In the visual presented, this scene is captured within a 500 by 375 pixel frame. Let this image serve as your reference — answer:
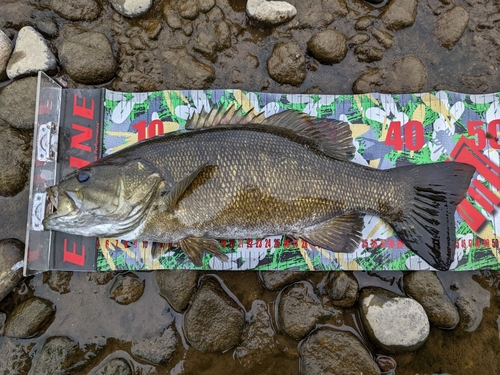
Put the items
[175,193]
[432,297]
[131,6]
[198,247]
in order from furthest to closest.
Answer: [131,6] < [432,297] < [198,247] < [175,193]

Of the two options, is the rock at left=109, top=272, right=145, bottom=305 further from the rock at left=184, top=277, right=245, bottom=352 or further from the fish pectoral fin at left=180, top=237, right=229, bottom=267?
the fish pectoral fin at left=180, top=237, right=229, bottom=267

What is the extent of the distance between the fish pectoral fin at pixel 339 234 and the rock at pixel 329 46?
174cm

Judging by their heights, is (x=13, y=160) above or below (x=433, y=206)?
above

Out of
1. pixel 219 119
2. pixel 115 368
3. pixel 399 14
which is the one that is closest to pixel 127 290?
pixel 115 368

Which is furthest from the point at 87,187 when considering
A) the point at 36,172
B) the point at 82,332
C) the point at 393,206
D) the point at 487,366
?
the point at 487,366

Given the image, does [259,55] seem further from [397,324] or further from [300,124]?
[397,324]

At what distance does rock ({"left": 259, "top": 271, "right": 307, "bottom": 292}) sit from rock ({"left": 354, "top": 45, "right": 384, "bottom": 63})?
7.95 feet

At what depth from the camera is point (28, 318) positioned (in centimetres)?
321

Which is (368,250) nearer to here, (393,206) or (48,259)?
(393,206)

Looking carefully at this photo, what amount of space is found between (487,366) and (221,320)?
2.61 metres

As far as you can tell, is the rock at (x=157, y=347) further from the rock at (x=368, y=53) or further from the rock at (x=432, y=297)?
the rock at (x=368, y=53)

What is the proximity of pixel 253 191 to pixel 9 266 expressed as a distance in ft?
8.39

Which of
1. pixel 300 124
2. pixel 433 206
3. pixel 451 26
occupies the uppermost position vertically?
pixel 451 26

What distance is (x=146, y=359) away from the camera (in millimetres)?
3227
